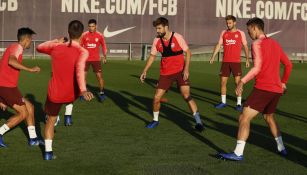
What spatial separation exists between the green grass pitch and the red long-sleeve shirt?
108cm

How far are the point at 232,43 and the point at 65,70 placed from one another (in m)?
7.25

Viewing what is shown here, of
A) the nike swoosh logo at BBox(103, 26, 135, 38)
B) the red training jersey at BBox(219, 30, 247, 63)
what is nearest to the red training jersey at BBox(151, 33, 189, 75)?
the red training jersey at BBox(219, 30, 247, 63)

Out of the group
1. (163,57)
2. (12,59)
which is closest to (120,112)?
(163,57)

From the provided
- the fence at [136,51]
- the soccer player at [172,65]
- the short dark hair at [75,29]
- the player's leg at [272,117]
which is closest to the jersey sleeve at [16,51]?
the short dark hair at [75,29]

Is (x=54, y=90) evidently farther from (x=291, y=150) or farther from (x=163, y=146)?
(x=291, y=150)

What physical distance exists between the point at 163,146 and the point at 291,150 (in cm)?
198

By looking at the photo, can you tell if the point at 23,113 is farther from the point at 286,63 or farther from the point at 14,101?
the point at 286,63

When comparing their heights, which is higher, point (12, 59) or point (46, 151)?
point (12, 59)

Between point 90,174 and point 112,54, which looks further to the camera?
point 112,54

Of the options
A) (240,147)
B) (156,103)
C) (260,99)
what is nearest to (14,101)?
(156,103)

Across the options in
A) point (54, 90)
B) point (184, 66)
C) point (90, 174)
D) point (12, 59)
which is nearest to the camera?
point (90, 174)

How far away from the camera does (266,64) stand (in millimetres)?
7559

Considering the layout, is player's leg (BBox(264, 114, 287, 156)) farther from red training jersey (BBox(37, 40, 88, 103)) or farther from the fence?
the fence

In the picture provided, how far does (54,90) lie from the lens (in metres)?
7.43
